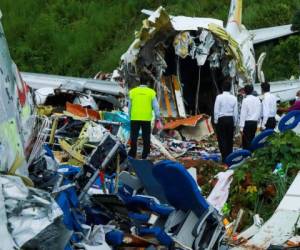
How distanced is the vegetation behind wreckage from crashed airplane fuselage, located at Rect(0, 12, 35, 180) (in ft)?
74.3

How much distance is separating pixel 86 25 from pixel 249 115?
2290 centimetres

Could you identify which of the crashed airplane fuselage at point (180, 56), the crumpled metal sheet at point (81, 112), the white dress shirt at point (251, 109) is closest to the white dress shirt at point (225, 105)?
the white dress shirt at point (251, 109)

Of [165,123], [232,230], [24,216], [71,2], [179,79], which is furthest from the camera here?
[71,2]

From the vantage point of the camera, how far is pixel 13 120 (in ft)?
20.4

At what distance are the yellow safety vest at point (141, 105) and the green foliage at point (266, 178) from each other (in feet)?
12.9

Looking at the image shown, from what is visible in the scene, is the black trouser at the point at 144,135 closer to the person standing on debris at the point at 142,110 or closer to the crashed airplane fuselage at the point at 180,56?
the person standing on debris at the point at 142,110

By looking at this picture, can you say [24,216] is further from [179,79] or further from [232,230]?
[179,79]

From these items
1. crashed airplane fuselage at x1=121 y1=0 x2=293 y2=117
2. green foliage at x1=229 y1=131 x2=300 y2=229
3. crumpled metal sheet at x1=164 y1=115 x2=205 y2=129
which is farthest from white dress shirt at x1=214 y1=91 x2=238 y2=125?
crashed airplane fuselage at x1=121 y1=0 x2=293 y2=117

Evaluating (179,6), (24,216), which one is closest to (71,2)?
(179,6)

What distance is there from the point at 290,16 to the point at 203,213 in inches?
1025

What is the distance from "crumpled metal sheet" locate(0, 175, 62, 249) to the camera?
17.1 ft

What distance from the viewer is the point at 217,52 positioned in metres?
18.3

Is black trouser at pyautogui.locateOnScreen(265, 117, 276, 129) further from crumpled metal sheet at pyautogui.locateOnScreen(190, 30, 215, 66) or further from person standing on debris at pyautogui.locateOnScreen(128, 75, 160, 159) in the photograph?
crumpled metal sheet at pyautogui.locateOnScreen(190, 30, 215, 66)

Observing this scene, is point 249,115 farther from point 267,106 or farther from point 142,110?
point 142,110
